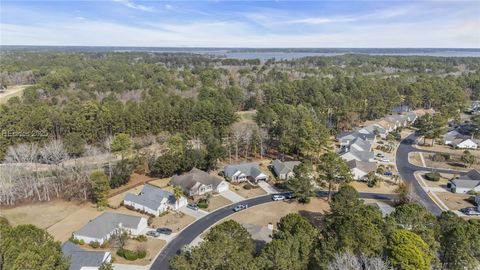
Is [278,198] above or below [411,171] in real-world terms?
above

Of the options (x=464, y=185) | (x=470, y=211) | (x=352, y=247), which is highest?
(x=352, y=247)

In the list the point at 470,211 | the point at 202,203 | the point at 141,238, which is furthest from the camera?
the point at 202,203

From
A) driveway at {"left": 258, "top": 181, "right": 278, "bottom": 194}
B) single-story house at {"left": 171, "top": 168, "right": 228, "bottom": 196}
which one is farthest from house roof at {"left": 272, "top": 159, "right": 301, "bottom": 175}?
single-story house at {"left": 171, "top": 168, "right": 228, "bottom": 196}

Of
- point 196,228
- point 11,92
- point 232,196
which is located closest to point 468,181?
point 232,196

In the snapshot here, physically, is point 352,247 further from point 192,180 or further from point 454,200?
point 454,200

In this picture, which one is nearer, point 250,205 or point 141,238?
point 141,238
